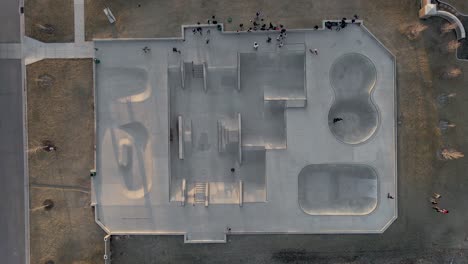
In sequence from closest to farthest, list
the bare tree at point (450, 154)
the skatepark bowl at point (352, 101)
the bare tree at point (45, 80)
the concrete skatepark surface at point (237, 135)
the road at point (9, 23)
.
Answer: the bare tree at point (450, 154) → the concrete skatepark surface at point (237, 135) → the skatepark bowl at point (352, 101) → the bare tree at point (45, 80) → the road at point (9, 23)

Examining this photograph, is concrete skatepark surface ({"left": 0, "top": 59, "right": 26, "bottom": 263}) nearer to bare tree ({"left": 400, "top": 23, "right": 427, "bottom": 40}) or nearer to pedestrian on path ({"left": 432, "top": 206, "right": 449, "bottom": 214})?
bare tree ({"left": 400, "top": 23, "right": 427, "bottom": 40})

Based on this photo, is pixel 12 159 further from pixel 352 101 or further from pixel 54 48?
pixel 352 101

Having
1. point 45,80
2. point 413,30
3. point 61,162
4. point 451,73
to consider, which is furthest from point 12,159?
point 451,73

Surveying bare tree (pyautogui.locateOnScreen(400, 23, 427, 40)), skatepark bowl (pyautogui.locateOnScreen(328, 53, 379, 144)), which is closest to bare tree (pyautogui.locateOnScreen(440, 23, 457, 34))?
bare tree (pyautogui.locateOnScreen(400, 23, 427, 40))

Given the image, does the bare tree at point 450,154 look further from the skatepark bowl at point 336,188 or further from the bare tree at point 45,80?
the bare tree at point 45,80

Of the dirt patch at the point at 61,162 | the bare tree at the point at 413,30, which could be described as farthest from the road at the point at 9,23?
the bare tree at the point at 413,30
